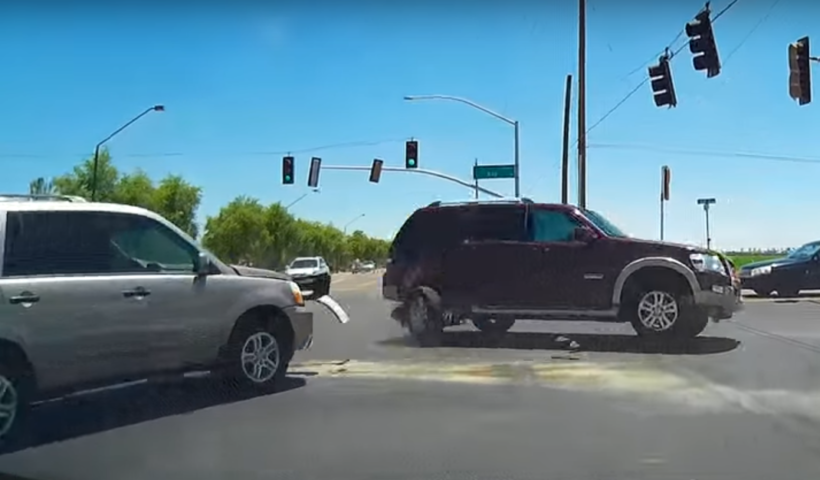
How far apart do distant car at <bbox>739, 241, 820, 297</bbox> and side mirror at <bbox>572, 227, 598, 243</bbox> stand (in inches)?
565

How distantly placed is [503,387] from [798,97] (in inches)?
433

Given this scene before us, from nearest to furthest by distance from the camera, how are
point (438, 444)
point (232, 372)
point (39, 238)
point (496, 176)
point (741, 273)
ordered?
point (438, 444)
point (39, 238)
point (232, 372)
point (741, 273)
point (496, 176)

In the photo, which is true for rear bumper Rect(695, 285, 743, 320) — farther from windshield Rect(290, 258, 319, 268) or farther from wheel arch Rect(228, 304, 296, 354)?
windshield Rect(290, 258, 319, 268)

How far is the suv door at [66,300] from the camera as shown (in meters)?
7.50

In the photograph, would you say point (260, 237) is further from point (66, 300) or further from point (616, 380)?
point (66, 300)

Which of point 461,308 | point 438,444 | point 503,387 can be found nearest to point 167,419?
point 438,444

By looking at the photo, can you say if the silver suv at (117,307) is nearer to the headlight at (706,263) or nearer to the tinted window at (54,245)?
the tinted window at (54,245)

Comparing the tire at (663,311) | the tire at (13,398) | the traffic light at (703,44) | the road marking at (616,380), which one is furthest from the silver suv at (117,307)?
the traffic light at (703,44)

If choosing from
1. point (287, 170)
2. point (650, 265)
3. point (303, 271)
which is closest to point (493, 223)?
point (650, 265)

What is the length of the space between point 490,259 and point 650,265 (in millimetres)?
2249

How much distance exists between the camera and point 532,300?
13.6m

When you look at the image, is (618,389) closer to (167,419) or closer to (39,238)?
(167,419)

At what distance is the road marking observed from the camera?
8805mm

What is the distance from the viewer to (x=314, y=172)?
109 ft
